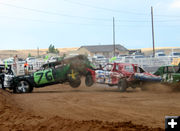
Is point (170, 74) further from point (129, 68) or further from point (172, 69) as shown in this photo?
point (129, 68)

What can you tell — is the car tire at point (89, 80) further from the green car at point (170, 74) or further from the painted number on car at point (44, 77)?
the green car at point (170, 74)

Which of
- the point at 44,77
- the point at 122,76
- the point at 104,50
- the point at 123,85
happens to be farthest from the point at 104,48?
the point at 123,85

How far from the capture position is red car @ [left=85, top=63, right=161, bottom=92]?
49.6 feet

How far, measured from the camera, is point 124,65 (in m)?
16.0

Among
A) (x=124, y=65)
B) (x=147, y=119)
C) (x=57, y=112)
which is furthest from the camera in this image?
(x=124, y=65)

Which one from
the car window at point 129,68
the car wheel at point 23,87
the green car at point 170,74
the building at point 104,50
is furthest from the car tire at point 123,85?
the building at point 104,50

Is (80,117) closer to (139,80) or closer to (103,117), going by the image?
(103,117)

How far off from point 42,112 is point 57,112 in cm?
46

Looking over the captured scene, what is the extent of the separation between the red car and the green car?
45cm

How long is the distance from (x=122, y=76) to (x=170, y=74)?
2444 mm

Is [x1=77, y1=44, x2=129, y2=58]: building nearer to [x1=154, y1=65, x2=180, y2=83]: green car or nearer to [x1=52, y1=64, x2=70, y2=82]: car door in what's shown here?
[x1=52, y1=64, x2=70, y2=82]: car door

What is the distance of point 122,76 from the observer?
15445 millimetres

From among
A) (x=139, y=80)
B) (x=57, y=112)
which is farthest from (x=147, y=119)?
(x=139, y=80)

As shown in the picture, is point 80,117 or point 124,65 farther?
point 124,65
